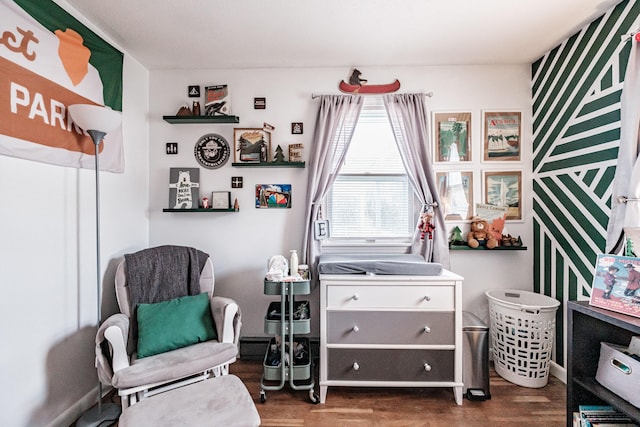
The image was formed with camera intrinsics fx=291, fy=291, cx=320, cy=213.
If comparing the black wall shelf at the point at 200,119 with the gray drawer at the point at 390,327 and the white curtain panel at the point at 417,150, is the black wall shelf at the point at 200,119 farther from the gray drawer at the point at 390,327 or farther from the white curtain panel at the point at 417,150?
the gray drawer at the point at 390,327

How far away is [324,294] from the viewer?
2023mm

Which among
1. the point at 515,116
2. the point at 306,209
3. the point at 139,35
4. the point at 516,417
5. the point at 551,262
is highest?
the point at 139,35

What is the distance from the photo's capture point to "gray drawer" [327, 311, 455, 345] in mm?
1990

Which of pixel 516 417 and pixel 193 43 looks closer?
pixel 516 417

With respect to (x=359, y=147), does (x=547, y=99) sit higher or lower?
higher

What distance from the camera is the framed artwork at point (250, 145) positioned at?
102 inches

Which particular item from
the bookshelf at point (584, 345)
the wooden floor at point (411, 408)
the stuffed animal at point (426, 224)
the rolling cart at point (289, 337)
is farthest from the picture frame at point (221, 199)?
the bookshelf at point (584, 345)

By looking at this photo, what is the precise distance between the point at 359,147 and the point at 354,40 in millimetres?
847

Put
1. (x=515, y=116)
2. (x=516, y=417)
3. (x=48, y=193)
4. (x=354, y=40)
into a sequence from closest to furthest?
(x=48, y=193) → (x=516, y=417) → (x=354, y=40) → (x=515, y=116)

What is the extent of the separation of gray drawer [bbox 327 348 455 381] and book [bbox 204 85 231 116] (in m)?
2.16

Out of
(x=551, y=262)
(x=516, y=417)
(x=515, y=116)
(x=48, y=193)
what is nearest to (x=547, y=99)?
(x=515, y=116)

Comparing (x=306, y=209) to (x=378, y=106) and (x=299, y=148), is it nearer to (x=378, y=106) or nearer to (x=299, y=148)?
(x=299, y=148)

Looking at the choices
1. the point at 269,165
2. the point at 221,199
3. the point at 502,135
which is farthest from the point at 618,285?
the point at 221,199

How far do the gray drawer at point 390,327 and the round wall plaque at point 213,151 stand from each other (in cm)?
164
